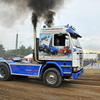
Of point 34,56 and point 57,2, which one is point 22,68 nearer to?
point 34,56

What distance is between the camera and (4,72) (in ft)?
25.1

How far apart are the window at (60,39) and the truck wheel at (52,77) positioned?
1332 mm

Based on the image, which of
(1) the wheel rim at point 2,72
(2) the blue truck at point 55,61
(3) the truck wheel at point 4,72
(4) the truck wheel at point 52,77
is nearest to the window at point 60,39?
(2) the blue truck at point 55,61

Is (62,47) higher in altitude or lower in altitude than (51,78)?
higher

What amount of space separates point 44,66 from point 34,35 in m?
2.05

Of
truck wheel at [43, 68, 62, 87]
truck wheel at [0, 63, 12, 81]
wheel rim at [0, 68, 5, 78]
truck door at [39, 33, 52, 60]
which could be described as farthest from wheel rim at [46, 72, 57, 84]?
wheel rim at [0, 68, 5, 78]

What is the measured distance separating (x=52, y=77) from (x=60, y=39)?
1977 millimetres

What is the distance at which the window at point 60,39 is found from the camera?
605 centimetres

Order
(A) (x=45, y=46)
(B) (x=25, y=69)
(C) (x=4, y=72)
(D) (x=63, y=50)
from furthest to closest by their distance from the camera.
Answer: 1. (C) (x=4, y=72)
2. (B) (x=25, y=69)
3. (A) (x=45, y=46)
4. (D) (x=63, y=50)

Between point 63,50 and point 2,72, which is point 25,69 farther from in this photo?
point 63,50

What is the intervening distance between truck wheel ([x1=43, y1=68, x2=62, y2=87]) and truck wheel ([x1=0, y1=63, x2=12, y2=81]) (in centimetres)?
274

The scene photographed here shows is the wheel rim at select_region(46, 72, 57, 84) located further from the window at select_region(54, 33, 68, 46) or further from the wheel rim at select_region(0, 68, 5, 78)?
the wheel rim at select_region(0, 68, 5, 78)

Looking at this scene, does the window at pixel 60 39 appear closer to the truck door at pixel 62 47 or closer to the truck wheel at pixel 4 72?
the truck door at pixel 62 47

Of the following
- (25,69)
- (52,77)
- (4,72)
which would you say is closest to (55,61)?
(52,77)
